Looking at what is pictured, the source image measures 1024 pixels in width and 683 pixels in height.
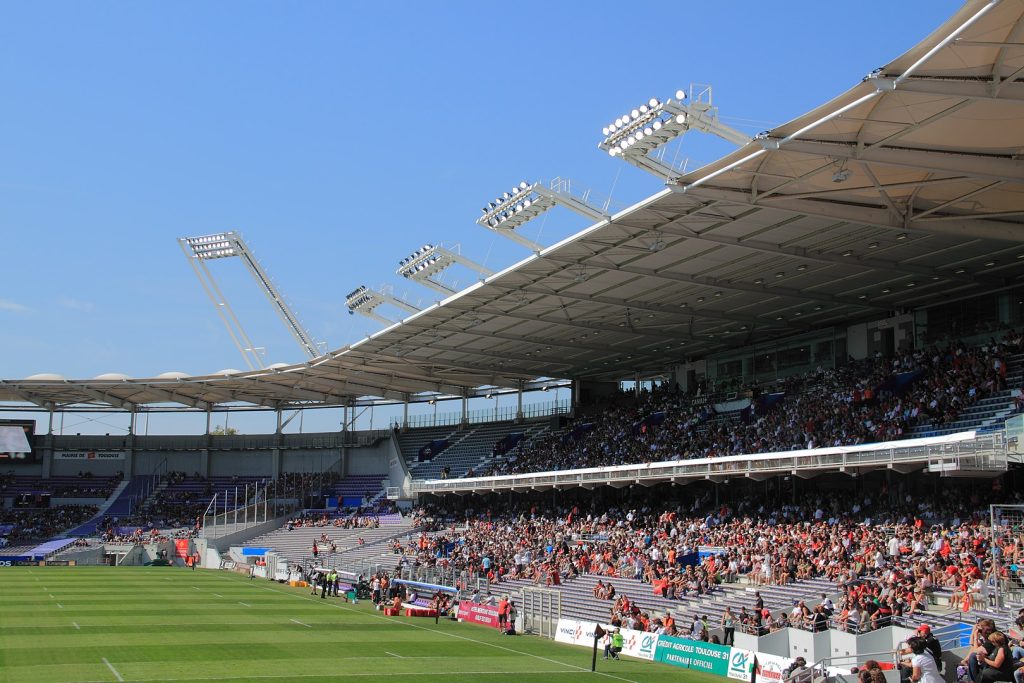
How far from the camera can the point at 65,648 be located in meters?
23.3

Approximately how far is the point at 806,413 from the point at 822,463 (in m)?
8.60

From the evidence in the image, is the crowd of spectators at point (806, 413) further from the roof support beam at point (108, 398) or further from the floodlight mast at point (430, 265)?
the roof support beam at point (108, 398)

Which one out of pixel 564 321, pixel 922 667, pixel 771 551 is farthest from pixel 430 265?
pixel 922 667

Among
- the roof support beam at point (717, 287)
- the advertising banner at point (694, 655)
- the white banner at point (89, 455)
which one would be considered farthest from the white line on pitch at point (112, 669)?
the white banner at point (89, 455)

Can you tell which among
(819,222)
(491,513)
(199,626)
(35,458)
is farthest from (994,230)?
(35,458)

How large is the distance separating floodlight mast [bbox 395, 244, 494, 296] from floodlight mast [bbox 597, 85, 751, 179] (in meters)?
12.1

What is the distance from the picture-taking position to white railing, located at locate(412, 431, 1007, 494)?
82.9 feet

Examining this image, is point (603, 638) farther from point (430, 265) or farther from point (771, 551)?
point (430, 265)

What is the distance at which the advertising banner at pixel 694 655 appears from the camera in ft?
73.5

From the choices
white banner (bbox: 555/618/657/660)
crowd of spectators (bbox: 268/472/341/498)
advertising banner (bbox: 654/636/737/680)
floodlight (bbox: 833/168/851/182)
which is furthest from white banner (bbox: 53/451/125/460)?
floodlight (bbox: 833/168/851/182)

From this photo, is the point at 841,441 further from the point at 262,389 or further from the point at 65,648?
the point at 262,389

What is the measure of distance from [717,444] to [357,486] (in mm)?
34655

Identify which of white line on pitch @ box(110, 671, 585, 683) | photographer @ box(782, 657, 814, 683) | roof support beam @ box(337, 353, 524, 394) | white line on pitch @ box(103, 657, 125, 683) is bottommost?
white line on pitch @ box(110, 671, 585, 683)

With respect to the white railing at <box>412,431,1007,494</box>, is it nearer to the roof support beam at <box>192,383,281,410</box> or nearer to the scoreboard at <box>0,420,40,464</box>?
the roof support beam at <box>192,383,281,410</box>
